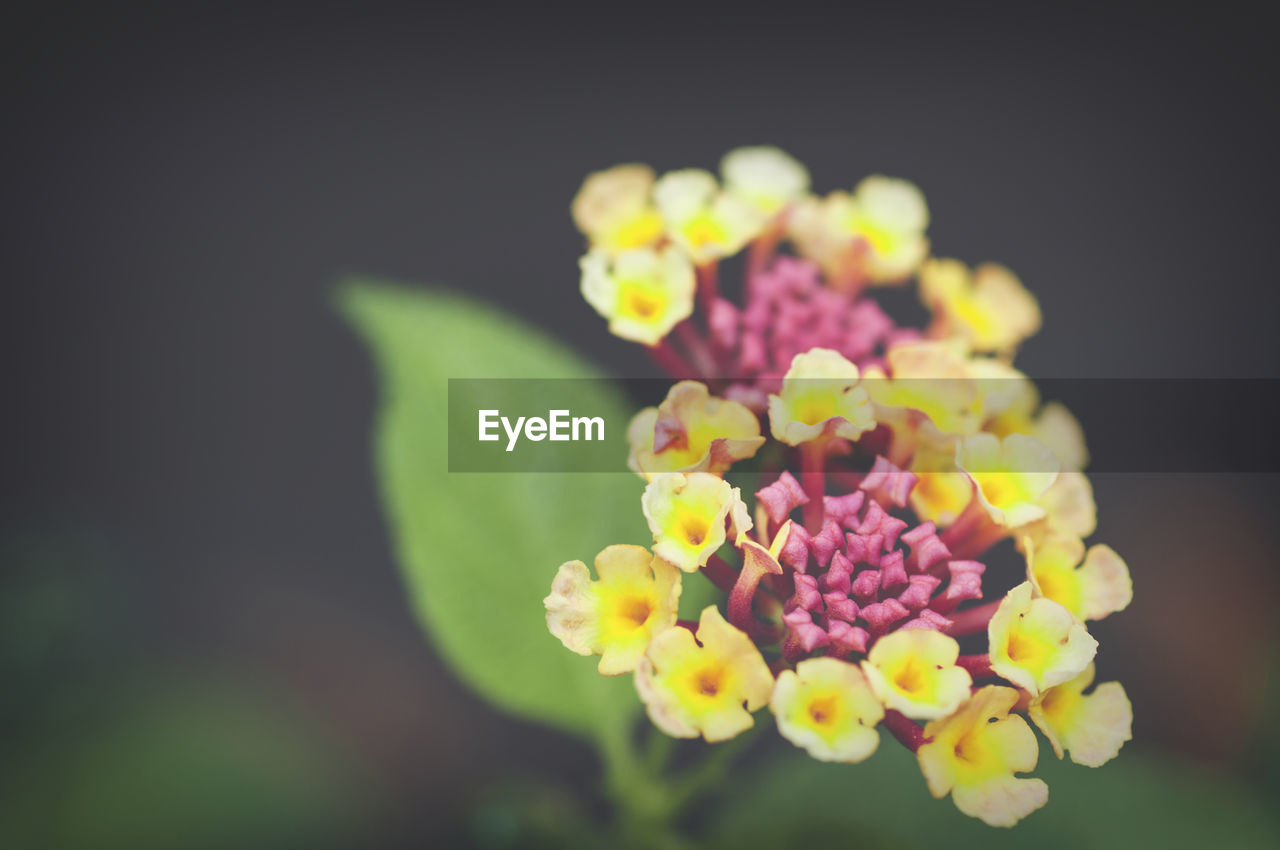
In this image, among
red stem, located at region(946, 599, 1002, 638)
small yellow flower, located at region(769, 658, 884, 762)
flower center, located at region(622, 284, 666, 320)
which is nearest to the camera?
small yellow flower, located at region(769, 658, 884, 762)

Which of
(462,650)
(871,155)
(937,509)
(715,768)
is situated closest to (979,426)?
(937,509)

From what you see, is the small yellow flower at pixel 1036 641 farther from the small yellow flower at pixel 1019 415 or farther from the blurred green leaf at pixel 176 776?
the blurred green leaf at pixel 176 776

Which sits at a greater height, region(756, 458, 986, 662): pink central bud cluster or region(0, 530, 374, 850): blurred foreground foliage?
region(756, 458, 986, 662): pink central bud cluster

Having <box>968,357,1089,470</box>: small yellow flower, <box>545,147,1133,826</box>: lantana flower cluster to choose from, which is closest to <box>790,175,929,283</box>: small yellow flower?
<box>545,147,1133,826</box>: lantana flower cluster

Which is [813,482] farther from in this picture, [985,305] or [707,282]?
[985,305]

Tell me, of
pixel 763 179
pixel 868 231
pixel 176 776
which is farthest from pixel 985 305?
pixel 176 776

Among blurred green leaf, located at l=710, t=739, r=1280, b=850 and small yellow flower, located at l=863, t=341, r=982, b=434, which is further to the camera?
blurred green leaf, located at l=710, t=739, r=1280, b=850

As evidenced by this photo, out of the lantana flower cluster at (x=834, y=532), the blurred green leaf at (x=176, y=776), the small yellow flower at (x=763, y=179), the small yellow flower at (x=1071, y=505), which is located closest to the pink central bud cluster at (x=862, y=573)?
the lantana flower cluster at (x=834, y=532)

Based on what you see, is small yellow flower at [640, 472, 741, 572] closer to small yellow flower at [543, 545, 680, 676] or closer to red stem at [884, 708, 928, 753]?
small yellow flower at [543, 545, 680, 676]
